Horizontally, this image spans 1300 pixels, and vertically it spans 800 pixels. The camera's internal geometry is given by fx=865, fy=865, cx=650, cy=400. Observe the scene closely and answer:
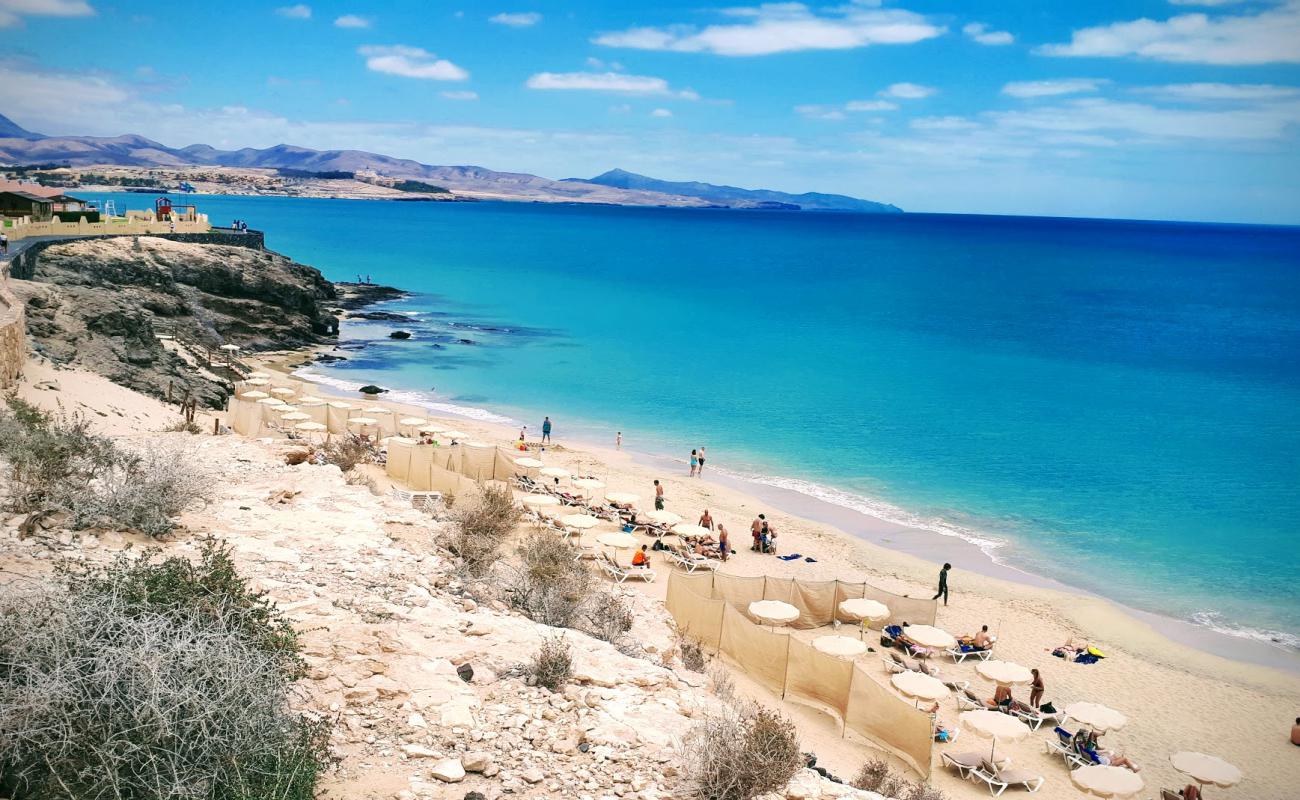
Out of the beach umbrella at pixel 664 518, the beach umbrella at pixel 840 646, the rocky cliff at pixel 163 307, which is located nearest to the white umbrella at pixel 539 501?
the beach umbrella at pixel 664 518

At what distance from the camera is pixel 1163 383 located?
164ft

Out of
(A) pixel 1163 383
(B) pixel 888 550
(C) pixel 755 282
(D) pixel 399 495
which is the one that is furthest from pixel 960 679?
(C) pixel 755 282

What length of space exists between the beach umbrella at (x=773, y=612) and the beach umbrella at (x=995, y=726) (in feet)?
13.2

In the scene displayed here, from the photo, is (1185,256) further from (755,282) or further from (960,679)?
(960,679)

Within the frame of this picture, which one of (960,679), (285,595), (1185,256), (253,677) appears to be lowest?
(960,679)

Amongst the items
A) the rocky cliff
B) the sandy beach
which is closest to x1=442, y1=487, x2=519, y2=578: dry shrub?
the sandy beach

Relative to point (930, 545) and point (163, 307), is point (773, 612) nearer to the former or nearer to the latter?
point (930, 545)

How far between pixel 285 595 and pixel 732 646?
7.36m

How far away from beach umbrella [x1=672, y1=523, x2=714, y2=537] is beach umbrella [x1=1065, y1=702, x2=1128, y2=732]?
30.7ft

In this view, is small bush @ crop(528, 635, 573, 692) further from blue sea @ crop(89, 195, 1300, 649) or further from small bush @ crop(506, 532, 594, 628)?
blue sea @ crop(89, 195, 1300, 649)

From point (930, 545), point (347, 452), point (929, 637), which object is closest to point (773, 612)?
point (929, 637)

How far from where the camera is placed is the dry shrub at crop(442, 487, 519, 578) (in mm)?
14617

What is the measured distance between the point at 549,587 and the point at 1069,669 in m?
11.2

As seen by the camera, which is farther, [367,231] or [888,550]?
[367,231]
